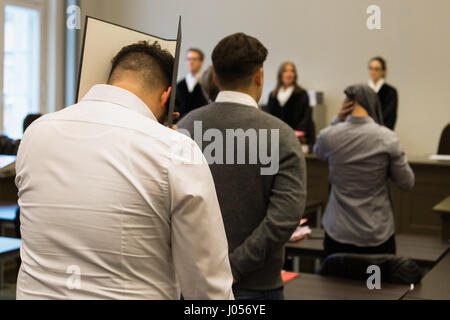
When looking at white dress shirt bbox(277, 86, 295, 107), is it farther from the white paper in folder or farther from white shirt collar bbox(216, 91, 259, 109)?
the white paper in folder

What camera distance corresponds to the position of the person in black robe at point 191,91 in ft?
23.5

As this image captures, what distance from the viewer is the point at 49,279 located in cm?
116

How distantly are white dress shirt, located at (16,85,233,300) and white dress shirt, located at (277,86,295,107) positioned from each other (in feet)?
20.7

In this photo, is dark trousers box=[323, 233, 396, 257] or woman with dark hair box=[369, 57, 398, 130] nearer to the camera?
dark trousers box=[323, 233, 396, 257]

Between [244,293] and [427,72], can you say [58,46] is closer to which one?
[427,72]

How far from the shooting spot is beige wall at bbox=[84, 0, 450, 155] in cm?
802

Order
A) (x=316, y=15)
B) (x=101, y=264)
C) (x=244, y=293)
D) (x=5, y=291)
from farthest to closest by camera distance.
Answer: (x=316, y=15), (x=5, y=291), (x=244, y=293), (x=101, y=264)

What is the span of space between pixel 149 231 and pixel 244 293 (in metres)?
0.86

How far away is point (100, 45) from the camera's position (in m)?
1.42

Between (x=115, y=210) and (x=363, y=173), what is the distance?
215cm

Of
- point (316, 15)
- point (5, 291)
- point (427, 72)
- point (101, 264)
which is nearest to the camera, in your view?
point (101, 264)

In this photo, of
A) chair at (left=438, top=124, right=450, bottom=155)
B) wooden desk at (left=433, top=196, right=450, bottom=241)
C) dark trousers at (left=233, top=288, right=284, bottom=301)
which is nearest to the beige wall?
chair at (left=438, top=124, right=450, bottom=155)

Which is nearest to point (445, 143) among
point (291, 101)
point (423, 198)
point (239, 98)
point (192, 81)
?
point (423, 198)
